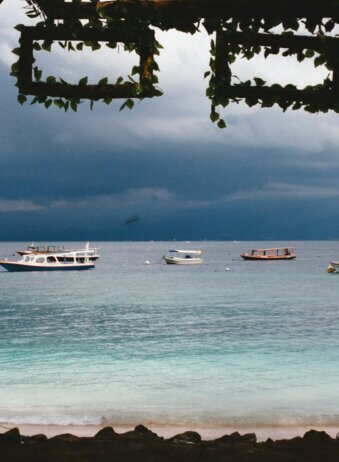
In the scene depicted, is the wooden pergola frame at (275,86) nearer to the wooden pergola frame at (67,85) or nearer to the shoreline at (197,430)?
the wooden pergola frame at (67,85)

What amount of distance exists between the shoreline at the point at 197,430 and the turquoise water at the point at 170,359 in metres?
0.67

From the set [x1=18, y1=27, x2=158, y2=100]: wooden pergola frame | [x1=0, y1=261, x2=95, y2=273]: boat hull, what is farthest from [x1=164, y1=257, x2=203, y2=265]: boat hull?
[x1=18, y1=27, x2=158, y2=100]: wooden pergola frame

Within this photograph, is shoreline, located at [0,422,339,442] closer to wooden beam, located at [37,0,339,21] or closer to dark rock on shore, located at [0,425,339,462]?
dark rock on shore, located at [0,425,339,462]

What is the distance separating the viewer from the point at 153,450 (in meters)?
5.25

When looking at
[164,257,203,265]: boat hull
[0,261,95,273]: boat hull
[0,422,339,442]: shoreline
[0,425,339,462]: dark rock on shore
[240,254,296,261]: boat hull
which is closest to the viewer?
[0,425,339,462]: dark rock on shore

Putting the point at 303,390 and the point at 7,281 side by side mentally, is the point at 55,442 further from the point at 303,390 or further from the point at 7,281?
the point at 7,281

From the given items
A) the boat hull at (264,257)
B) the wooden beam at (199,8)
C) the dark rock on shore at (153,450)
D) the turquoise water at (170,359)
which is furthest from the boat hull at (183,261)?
the wooden beam at (199,8)

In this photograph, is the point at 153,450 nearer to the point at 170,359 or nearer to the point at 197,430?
the point at 197,430

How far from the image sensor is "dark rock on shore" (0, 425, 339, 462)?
479cm

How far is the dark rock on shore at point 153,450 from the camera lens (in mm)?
4791

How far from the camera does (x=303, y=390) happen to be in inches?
791

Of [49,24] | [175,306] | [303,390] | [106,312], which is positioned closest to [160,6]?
[49,24]

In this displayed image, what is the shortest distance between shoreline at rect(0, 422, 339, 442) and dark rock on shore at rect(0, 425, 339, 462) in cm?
771

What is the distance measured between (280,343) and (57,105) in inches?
1145
